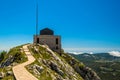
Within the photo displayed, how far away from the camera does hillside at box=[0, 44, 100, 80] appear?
5926 cm

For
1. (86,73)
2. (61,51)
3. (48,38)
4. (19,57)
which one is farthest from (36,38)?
(19,57)

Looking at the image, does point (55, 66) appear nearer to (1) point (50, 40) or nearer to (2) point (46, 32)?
(1) point (50, 40)

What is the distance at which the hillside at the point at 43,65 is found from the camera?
59259 mm

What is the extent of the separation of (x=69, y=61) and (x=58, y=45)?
1219 centimetres

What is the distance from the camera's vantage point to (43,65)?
252ft

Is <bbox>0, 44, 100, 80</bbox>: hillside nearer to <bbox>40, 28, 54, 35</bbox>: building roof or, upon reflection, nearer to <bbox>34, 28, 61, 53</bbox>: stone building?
<bbox>34, 28, 61, 53</bbox>: stone building

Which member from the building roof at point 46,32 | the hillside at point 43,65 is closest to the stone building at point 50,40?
the hillside at point 43,65

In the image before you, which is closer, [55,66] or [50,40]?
[55,66]

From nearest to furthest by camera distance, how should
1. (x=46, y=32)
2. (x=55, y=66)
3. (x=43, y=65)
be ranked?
(x=43, y=65)
(x=55, y=66)
(x=46, y=32)

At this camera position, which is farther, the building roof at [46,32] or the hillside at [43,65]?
the building roof at [46,32]

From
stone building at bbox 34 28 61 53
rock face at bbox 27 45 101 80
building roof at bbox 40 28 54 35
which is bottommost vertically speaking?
rock face at bbox 27 45 101 80

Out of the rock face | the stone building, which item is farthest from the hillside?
the stone building

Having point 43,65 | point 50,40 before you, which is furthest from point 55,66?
point 50,40

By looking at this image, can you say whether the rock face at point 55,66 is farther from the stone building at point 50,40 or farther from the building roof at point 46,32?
the building roof at point 46,32
